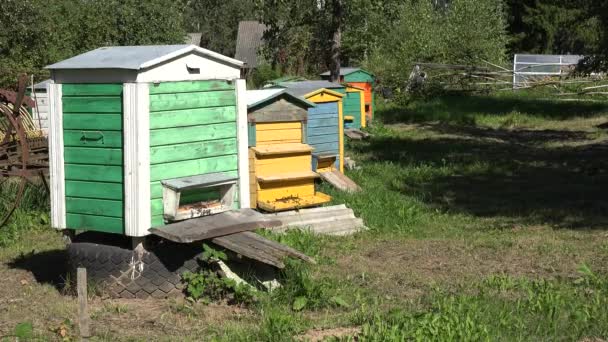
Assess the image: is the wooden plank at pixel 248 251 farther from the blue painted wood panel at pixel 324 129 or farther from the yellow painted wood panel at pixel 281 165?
the blue painted wood panel at pixel 324 129

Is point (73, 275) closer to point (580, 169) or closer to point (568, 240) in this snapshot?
point (568, 240)

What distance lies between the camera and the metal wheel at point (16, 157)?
1053cm

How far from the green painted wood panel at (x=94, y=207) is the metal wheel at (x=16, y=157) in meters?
2.58

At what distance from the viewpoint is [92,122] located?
7.81 meters

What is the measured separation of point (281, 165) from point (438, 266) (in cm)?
358

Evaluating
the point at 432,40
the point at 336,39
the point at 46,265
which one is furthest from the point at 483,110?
the point at 46,265

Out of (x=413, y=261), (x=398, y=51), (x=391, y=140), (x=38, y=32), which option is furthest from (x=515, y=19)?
(x=413, y=261)

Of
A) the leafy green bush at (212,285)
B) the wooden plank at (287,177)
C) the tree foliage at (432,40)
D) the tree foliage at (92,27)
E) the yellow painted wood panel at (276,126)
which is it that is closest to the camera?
the leafy green bush at (212,285)

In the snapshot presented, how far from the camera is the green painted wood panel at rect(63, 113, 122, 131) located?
7648 mm

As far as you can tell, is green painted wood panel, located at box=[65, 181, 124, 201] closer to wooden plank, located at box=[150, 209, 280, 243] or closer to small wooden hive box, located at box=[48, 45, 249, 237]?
small wooden hive box, located at box=[48, 45, 249, 237]

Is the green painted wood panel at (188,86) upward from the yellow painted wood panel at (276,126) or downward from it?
upward

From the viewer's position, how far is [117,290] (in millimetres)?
7691

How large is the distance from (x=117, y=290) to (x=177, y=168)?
1.21 metres

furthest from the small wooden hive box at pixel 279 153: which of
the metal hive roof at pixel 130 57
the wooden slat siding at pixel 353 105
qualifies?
the wooden slat siding at pixel 353 105
